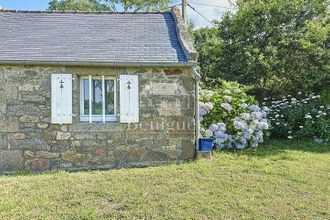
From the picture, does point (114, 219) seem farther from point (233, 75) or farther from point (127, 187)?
point (233, 75)

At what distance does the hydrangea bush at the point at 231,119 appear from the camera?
25.3 ft

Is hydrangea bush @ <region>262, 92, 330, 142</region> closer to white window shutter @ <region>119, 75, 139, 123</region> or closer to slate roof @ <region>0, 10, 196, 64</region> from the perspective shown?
slate roof @ <region>0, 10, 196, 64</region>

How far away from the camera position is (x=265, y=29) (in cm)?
1015

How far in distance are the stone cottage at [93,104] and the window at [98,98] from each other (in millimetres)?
22

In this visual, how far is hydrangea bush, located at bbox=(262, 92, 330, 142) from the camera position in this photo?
8.67 metres

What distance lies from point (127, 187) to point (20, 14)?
19.8 ft

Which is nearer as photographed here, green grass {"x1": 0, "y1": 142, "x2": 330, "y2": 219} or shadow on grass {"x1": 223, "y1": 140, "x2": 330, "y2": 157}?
green grass {"x1": 0, "y1": 142, "x2": 330, "y2": 219}

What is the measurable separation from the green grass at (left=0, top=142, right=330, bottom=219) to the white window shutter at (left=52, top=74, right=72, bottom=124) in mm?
1153

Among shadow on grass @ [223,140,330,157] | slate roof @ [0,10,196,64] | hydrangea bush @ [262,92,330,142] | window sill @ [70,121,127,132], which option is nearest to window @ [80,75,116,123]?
window sill @ [70,121,127,132]

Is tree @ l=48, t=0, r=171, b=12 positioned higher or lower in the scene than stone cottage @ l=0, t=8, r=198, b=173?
higher

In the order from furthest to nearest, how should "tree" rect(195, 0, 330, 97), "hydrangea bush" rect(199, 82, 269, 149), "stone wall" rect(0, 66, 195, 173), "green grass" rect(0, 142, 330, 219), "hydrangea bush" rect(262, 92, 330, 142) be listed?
"tree" rect(195, 0, 330, 97) → "hydrangea bush" rect(262, 92, 330, 142) → "hydrangea bush" rect(199, 82, 269, 149) → "stone wall" rect(0, 66, 195, 173) → "green grass" rect(0, 142, 330, 219)

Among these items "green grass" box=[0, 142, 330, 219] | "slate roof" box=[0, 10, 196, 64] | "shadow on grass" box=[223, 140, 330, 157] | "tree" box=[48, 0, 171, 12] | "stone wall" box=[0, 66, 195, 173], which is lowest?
"green grass" box=[0, 142, 330, 219]

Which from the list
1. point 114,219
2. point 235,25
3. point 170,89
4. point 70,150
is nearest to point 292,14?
point 235,25

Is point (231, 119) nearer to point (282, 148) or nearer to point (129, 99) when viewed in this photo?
point (282, 148)
